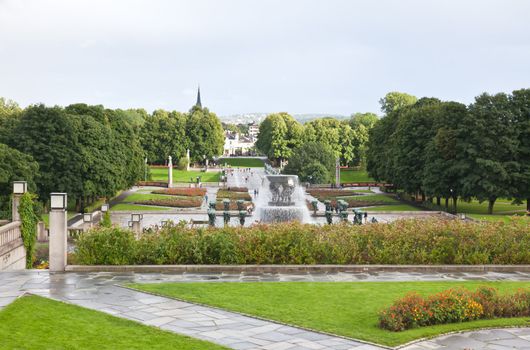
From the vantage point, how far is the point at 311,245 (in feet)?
60.7

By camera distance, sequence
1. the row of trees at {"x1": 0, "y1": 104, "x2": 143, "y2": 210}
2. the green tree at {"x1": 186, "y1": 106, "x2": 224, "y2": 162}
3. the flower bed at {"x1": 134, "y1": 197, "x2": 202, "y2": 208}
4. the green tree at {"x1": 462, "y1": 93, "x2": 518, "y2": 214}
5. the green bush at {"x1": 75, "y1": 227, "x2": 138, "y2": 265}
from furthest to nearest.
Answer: the green tree at {"x1": 186, "y1": 106, "x2": 224, "y2": 162} < the flower bed at {"x1": 134, "y1": 197, "x2": 202, "y2": 208} < the row of trees at {"x1": 0, "y1": 104, "x2": 143, "y2": 210} < the green tree at {"x1": 462, "y1": 93, "x2": 518, "y2": 214} < the green bush at {"x1": 75, "y1": 227, "x2": 138, "y2": 265}

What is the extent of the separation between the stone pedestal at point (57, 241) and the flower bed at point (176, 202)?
37.3 meters

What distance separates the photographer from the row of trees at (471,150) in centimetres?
4572

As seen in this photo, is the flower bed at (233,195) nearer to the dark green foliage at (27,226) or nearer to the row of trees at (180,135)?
the dark green foliage at (27,226)

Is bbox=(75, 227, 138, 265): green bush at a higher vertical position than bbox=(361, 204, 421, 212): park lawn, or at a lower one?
higher

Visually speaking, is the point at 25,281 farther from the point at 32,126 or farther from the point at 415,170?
the point at 415,170

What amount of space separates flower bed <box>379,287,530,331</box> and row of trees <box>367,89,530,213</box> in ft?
111

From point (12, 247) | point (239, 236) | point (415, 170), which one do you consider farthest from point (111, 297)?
point (415, 170)

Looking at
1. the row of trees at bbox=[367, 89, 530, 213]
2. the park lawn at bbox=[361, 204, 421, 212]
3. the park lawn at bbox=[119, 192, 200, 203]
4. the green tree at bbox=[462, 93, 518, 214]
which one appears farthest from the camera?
the park lawn at bbox=[119, 192, 200, 203]

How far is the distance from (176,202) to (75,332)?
44991mm

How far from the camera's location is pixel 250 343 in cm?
1082

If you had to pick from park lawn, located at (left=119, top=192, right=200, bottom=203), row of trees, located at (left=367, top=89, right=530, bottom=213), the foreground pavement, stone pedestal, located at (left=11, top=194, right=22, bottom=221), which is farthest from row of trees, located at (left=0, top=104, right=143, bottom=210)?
the foreground pavement

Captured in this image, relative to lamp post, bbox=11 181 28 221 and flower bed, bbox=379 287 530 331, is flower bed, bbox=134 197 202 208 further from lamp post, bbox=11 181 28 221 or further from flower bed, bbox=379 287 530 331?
flower bed, bbox=379 287 530 331

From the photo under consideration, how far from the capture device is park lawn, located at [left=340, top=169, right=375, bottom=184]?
9066 centimetres
